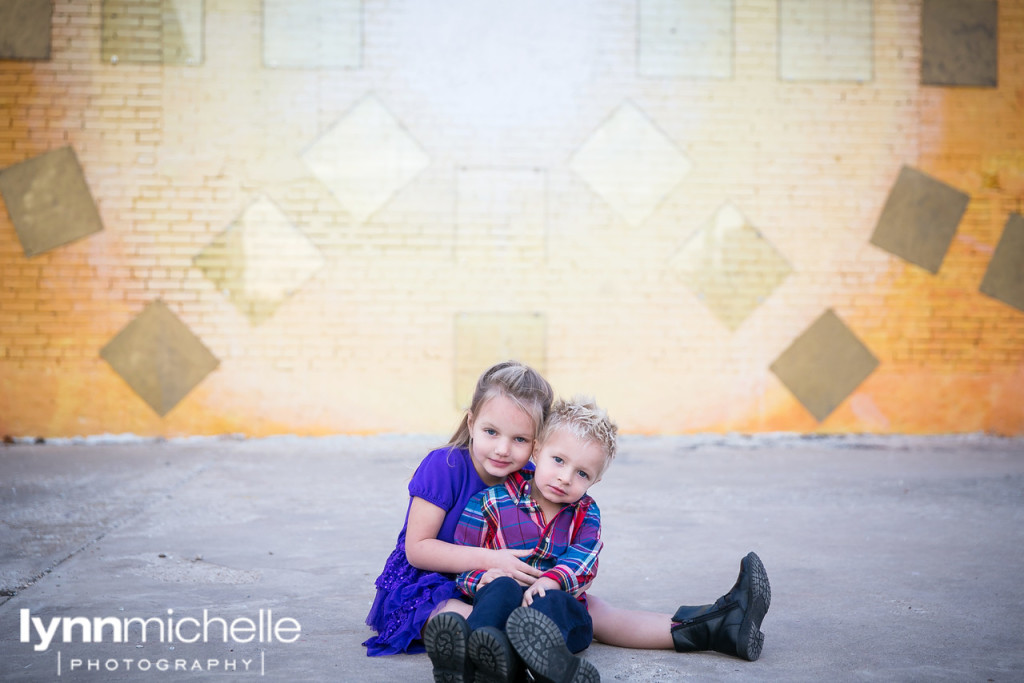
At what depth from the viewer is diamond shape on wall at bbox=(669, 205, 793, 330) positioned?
6113 mm

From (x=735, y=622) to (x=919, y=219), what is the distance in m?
4.82

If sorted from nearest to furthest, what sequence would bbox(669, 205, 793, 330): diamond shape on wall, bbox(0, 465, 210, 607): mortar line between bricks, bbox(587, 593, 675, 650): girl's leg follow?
bbox(587, 593, 675, 650): girl's leg, bbox(0, 465, 210, 607): mortar line between bricks, bbox(669, 205, 793, 330): diamond shape on wall

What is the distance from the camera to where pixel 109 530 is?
3447 mm

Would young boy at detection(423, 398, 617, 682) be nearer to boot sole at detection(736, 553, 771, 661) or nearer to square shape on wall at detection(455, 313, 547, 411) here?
boot sole at detection(736, 553, 771, 661)

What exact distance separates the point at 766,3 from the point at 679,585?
14.9 feet

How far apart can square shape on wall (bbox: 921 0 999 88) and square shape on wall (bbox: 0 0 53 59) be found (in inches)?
219

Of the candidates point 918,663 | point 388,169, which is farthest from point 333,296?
point 918,663

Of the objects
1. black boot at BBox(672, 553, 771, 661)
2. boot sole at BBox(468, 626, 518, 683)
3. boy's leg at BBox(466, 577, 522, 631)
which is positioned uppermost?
boy's leg at BBox(466, 577, 522, 631)

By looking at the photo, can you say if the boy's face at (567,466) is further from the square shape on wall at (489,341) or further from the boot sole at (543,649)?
the square shape on wall at (489,341)

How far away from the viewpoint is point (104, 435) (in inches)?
230

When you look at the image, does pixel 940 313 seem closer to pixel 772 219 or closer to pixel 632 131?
pixel 772 219

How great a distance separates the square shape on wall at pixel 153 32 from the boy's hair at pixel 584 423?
4632 millimetres

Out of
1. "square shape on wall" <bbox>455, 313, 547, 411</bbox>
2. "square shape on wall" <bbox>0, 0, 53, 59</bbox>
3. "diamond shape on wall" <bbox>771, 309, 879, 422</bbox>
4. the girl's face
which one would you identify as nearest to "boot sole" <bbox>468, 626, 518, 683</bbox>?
the girl's face

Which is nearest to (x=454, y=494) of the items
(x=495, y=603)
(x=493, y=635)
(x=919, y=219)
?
(x=495, y=603)
